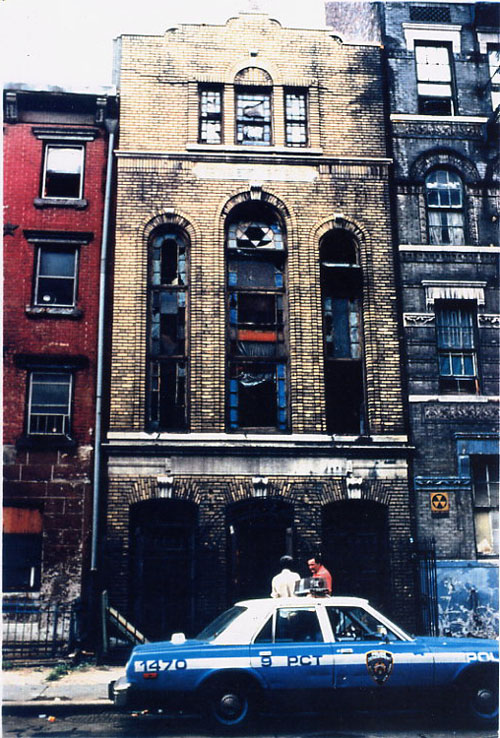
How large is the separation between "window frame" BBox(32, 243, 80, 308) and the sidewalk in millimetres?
7109

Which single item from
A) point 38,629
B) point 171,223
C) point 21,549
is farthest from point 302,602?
point 171,223

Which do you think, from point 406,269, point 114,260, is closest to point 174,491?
point 114,260

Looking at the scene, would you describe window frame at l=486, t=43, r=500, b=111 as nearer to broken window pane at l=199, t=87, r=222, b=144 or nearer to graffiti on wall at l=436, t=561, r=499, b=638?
broken window pane at l=199, t=87, r=222, b=144

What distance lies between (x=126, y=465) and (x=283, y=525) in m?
3.42

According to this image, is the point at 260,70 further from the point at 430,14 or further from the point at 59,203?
the point at 59,203

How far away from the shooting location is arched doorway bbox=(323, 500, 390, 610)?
44.6ft

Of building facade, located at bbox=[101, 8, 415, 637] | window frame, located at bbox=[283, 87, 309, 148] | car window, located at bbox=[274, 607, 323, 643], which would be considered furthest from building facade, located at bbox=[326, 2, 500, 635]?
car window, located at bbox=[274, 607, 323, 643]

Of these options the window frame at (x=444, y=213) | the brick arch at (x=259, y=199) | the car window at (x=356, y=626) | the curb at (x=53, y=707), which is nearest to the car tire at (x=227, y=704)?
the car window at (x=356, y=626)

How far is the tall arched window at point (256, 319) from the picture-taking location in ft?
46.8

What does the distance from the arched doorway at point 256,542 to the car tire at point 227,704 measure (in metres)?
5.24

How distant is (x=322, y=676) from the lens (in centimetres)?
805

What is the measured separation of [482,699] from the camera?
8.16 m

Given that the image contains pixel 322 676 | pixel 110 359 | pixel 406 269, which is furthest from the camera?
pixel 406 269

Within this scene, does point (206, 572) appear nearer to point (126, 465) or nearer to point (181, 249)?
point (126, 465)
